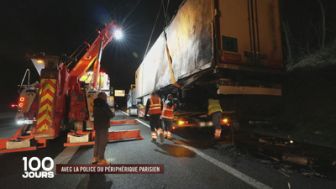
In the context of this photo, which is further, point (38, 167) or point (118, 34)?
point (118, 34)

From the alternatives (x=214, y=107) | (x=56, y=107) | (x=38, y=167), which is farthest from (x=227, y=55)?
(x=38, y=167)

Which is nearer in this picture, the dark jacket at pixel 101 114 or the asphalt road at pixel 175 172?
the asphalt road at pixel 175 172

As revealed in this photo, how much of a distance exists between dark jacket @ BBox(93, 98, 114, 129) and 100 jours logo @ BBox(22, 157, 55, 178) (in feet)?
3.74

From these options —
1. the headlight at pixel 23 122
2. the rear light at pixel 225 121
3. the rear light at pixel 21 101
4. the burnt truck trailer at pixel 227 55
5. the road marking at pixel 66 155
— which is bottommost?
the road marking at pixel 66 155

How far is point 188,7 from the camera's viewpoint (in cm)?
610

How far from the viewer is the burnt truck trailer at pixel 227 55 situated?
15.9 ft

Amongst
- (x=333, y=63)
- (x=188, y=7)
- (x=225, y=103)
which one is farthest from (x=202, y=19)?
(x=333, y=63)

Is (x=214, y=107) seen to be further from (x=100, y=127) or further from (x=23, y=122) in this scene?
(x=23, y=122)

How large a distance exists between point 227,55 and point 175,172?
120 inches

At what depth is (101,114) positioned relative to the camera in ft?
13.1

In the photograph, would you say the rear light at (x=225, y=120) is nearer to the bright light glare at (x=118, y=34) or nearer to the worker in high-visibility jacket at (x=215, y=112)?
the worker in high-visibility jacket at (x=215, y=112)
